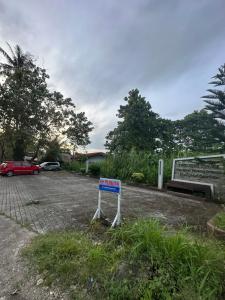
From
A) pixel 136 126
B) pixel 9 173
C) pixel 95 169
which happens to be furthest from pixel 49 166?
pixel 136 126

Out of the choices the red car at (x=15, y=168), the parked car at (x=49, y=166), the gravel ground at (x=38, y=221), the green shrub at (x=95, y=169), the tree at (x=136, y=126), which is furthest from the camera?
the parked car at (x=49, y=166)

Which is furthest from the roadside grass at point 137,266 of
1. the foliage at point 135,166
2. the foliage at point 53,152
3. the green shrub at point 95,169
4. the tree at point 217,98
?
the foliage at point 53,152

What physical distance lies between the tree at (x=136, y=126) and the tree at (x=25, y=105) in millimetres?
7725

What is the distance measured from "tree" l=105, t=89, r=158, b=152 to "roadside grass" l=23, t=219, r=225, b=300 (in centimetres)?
1617

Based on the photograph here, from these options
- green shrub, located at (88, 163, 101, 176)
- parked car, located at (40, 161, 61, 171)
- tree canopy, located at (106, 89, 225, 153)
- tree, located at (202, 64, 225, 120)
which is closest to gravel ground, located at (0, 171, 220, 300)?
tree, located at (202, 64, 225, 120)

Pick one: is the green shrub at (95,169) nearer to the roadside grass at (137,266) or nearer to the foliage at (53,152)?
the foliage at (53,152)

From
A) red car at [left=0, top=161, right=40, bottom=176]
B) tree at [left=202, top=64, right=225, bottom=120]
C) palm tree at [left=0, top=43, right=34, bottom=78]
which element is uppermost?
palm tree at [left=0, top=43, right=34, bottom=78]

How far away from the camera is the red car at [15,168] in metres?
17.1

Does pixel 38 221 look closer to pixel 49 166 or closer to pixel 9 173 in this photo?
pixel 9 173

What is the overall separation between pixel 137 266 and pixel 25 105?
1973 centimetres

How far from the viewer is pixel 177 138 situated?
21219 millimetres

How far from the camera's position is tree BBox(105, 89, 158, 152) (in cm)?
1939

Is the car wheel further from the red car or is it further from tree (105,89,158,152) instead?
tree (105,89,158,152)

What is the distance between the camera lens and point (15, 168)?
58.0ft
